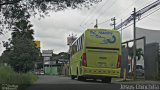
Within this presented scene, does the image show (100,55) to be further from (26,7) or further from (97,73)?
(26,7)

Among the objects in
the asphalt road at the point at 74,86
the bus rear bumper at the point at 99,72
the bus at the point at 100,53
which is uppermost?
the bus at the point at 100,53

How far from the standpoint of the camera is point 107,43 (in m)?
28.7

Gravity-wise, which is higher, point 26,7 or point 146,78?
point 26,7

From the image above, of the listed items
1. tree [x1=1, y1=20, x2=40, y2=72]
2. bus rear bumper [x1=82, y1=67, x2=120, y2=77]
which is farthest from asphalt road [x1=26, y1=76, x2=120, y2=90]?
tree [x1=1, y1=20, x2=40, y2=72]

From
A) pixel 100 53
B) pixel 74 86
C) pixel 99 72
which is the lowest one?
pixel 74 86

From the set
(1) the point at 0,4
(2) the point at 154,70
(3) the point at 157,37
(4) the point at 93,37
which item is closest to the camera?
(1) the point at 0,4

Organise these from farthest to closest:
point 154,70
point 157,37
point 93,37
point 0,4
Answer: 1. point 157,37
2. point 154,70
3. point 93,37
4. point 0,4

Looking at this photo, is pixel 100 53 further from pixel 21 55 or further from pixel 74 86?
pixel 21 55

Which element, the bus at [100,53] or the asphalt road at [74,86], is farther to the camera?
the bus at [100,53]

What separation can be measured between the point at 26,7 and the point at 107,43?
38.1 ft

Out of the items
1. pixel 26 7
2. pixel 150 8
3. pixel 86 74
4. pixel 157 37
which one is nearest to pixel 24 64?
pixel 86 74

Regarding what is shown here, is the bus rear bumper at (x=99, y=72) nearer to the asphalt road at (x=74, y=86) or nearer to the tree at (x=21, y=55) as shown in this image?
the asphalt road at (x=74, y=86)

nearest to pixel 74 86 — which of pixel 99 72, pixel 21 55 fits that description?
pixel 99 72

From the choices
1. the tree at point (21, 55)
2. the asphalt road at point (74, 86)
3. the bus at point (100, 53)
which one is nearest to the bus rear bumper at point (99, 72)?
the bus at point (100, 53)
